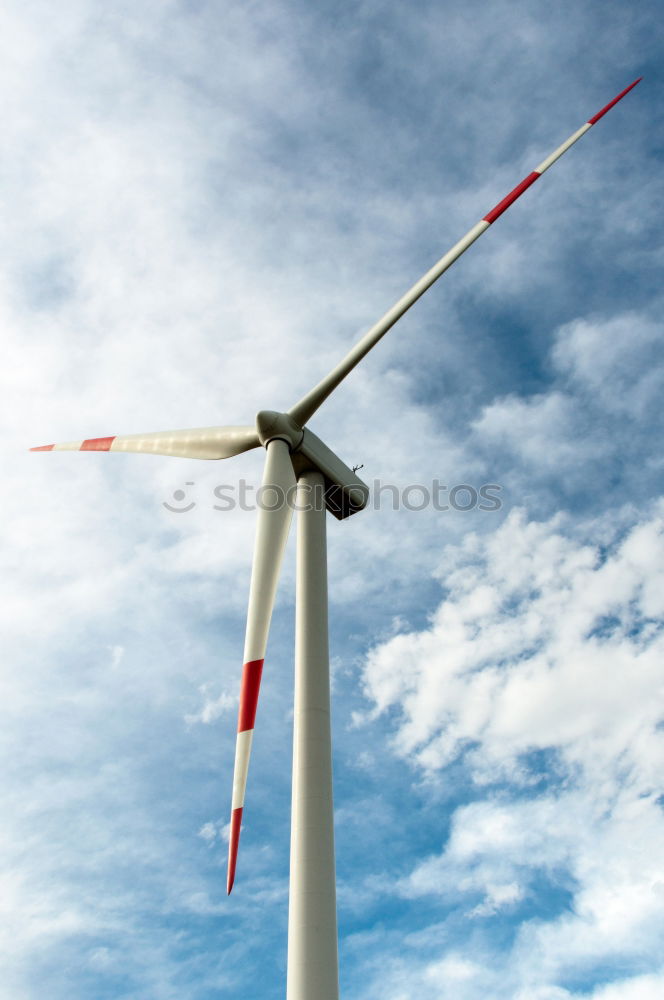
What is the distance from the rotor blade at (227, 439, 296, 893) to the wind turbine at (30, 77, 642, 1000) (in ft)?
0.08

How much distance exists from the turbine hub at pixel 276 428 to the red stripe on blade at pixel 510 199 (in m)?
9.67

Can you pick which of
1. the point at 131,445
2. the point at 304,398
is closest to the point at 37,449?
the point at 131,445

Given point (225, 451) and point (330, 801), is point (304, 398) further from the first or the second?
point (330, 801)

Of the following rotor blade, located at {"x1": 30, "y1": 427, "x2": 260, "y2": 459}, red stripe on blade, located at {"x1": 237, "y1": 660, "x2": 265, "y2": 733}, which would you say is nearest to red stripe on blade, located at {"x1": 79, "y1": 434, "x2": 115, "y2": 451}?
rotor blade, located at {"x1": 30, "y1": 427, "x2": 260, "y2": 459}

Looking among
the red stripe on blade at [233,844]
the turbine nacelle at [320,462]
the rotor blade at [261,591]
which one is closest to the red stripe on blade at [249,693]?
the rotor blade at [261,591]

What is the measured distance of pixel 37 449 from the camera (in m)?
25.5

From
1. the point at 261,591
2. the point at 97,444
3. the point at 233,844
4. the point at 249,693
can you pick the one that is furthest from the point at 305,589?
the point at 97,444

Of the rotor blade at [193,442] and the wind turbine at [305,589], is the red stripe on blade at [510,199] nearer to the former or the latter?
the wind turbine at [305,589]

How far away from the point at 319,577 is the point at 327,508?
3910mm

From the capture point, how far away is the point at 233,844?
14195mm

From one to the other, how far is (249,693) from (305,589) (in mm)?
3328

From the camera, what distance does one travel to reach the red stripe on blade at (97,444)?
2378cm

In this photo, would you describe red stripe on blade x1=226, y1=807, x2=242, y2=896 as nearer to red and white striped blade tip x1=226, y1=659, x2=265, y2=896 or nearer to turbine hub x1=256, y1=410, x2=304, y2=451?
red and white striped blade tip x1=226, y1=659, x2=265, y2=896

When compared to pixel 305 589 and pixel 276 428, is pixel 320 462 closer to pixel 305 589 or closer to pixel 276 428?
pixel 276 428
